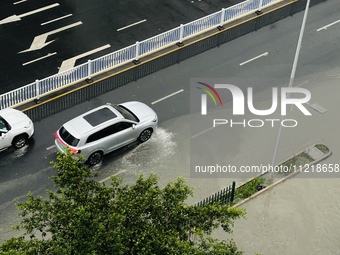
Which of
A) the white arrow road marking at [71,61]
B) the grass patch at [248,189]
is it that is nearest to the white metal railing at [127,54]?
the white arrow road marking at [71,61]

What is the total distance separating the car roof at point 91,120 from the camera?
28.8 m

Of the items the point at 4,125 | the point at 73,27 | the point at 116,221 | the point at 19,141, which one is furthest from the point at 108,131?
the point at 116,221

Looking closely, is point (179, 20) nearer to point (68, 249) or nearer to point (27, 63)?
point (27, 63)

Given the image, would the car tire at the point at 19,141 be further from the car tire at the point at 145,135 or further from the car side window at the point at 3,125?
the car tire at the point at 145,135

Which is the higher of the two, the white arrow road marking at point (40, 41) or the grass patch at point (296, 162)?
the white arrow road marking at point (40, 41)

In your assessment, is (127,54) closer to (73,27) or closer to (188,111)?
(73,27)

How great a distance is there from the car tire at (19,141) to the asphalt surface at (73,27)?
379 cm

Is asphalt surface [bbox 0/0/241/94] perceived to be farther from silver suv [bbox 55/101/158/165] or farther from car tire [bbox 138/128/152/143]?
car tire [bbox 138/128/152/143]

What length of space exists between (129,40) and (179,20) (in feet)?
11.5

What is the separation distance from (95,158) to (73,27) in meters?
10.6

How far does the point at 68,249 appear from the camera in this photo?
18.0 metres

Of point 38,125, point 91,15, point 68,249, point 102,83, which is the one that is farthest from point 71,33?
point 68,249

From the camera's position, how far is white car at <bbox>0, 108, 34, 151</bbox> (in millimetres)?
29109

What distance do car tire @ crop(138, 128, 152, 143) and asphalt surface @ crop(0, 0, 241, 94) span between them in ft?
20.9
